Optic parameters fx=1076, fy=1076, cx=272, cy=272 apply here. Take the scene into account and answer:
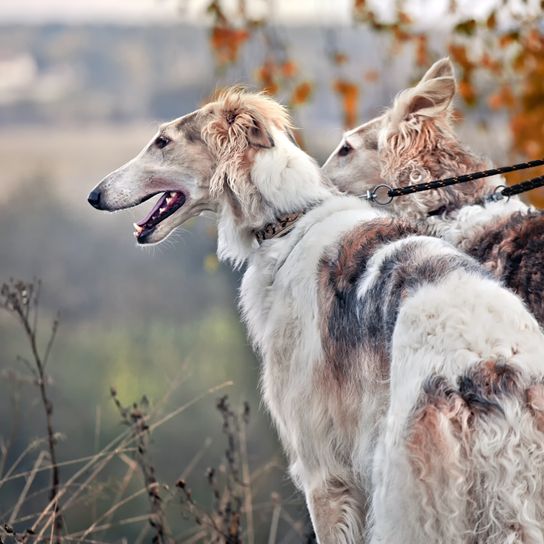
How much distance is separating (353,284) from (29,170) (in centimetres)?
1723

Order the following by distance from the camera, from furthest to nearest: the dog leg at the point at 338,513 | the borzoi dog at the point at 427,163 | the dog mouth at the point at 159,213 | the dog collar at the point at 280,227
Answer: the borzoi dog at the point at 427,163 < the dog mouth at the point at 159,213 < the dog collar at the point at 280,227 < the dog leg at the point at 338,513

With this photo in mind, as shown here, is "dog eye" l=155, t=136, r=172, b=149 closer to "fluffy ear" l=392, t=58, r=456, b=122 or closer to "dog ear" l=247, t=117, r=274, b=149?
"dog ear" l=247, t=117, r=274, b=149

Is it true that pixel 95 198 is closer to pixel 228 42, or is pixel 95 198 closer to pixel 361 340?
pixel 361 340

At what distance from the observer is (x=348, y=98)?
11.2 meters

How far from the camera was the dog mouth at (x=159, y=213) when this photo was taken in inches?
197

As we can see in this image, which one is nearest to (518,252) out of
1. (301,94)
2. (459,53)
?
(301,94)

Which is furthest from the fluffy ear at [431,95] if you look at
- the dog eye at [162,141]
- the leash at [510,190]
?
the dog eye at [162,141]

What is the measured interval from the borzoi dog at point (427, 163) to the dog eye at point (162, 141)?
1378 mm

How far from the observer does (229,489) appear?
5.51 metres

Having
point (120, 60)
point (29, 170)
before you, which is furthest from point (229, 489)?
point (120, 60)

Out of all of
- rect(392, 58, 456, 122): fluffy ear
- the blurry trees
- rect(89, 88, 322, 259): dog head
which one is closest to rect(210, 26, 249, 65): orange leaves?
the blurry trees

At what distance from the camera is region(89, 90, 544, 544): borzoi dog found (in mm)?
3254

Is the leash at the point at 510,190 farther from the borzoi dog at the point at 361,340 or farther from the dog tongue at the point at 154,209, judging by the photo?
the dog tongue at the point at 154,209

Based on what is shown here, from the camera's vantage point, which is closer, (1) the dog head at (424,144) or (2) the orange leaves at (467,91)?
(1) the dog head at (424,144)
